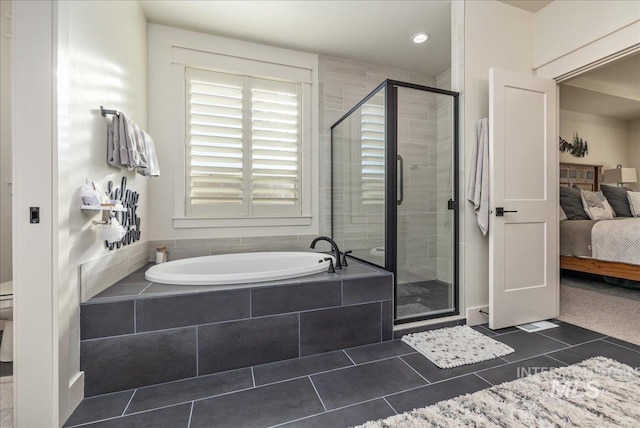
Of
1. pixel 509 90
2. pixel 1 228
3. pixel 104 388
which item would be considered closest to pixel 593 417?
pixel 509 90

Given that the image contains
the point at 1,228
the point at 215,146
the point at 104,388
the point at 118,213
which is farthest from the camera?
the point at 215,146

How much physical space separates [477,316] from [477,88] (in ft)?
6.27

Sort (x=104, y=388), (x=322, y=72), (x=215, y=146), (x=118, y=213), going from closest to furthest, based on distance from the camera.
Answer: (x=104, y=388)
(x=118, y=213)
(x=215, y=146)
(x=322, y=72)

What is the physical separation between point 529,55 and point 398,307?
255 cm

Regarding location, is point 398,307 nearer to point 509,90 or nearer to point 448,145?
point 448,145

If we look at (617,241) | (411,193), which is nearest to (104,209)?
(411,193)

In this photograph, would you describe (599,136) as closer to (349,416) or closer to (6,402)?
(349,416)

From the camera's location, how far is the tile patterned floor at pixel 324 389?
4.31 ft

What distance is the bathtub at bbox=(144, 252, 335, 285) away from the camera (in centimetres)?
176

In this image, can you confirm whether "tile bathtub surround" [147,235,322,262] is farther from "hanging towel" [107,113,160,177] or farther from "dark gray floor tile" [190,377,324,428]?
"dark gray floor tile" [190,377,324,428]

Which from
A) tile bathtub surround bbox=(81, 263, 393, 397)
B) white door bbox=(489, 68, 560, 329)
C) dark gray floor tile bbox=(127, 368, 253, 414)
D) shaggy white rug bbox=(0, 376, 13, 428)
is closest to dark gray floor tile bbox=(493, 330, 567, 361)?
white door bbox=(489, 68, 560, 329)

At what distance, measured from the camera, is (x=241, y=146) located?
2.91 metres

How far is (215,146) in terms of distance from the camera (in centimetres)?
283

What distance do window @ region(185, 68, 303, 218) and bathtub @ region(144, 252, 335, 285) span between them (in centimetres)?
48
